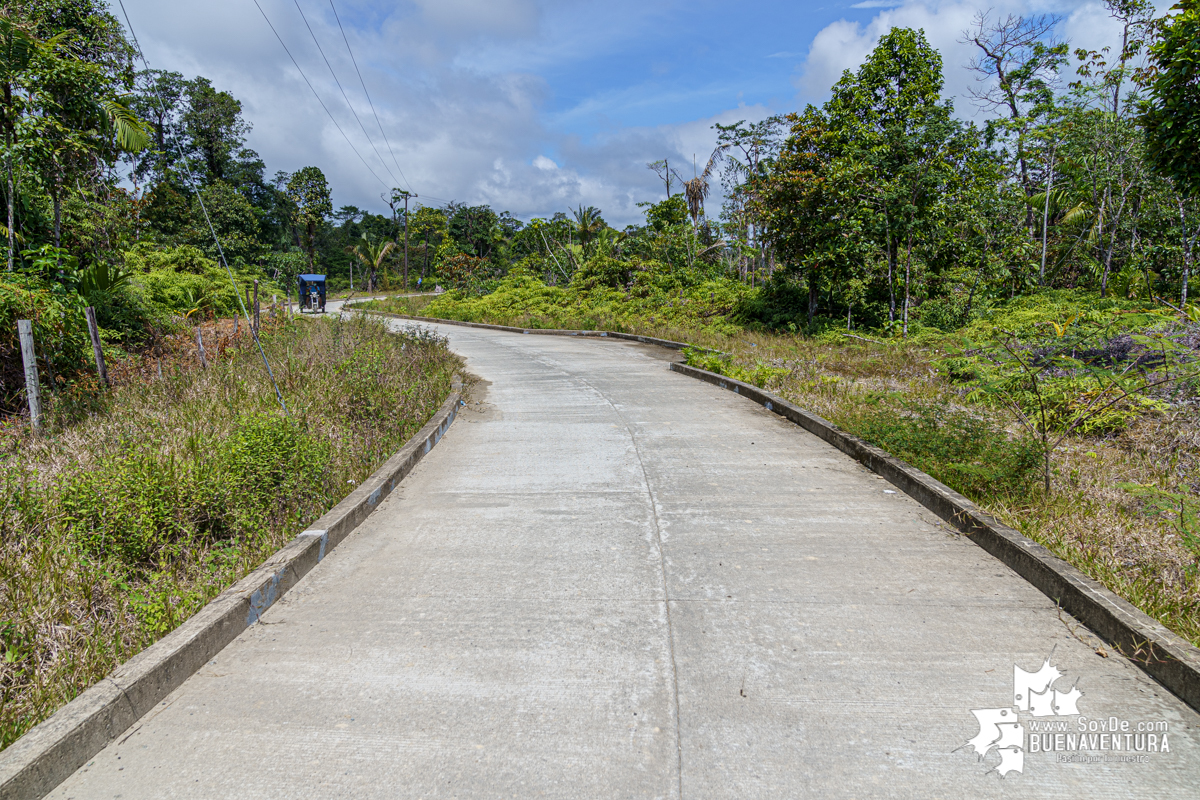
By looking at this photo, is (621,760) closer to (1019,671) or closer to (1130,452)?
(1019,671)

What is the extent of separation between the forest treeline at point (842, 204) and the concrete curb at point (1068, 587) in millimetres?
6816

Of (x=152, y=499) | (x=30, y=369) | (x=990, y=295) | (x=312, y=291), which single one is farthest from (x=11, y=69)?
(x=312, y=291)

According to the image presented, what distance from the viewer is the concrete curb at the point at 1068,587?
10.3 feet

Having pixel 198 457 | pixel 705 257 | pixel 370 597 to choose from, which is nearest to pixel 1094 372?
pixel 370 597

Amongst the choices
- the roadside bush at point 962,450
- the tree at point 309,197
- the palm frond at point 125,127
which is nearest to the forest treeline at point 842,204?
the palm frond at point 125,127

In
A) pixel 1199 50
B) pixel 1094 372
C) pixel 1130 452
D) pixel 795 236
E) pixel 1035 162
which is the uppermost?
pixel 1035 162

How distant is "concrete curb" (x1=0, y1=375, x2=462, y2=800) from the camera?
254cm

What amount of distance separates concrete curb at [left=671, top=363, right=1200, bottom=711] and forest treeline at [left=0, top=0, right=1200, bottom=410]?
682cm

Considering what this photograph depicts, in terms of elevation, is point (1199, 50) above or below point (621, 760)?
above

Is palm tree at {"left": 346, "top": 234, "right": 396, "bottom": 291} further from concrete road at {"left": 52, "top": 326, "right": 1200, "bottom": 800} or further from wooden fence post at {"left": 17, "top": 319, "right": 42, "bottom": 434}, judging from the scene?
concrete road at {"left": 52, "top": 326, "right": 1200, "bottom": 800}

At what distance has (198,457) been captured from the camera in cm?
534

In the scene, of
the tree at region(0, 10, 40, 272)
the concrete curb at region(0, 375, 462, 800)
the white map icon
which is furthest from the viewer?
the tree at region(0, 10, 40, 272)

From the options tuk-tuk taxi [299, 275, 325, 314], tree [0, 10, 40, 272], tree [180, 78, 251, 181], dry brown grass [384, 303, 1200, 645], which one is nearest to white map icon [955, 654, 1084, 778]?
dry brown grass [384, 303, 1200, 645]

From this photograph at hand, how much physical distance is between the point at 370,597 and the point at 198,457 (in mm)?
2270
